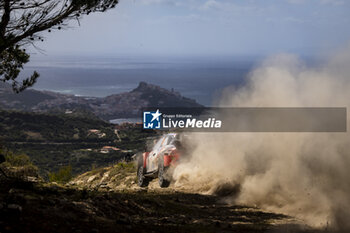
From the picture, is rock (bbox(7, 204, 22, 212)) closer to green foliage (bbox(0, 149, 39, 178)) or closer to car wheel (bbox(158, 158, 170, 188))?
green foliage (bbox(0, 149, 39, 178))

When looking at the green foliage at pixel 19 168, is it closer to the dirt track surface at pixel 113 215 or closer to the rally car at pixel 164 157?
the dirt track surface at pixel 113 215

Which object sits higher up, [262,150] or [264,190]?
[262,150]

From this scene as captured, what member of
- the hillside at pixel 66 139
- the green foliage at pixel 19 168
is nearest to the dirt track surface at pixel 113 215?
the green foliage at pixel 19 168

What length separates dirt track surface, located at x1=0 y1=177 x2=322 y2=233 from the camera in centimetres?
877

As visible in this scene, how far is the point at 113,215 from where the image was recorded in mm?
10789

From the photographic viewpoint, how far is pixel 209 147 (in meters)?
20.0

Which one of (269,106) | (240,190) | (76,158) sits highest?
(269,106)

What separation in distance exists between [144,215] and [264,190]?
505 centimetres

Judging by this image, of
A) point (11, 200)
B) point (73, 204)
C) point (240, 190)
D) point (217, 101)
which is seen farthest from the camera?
point (217, 101)

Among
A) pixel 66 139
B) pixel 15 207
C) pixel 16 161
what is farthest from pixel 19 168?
pixel 66 139

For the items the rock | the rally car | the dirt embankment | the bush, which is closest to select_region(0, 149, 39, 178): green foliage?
the bush

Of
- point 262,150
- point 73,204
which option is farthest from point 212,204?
point 73,204

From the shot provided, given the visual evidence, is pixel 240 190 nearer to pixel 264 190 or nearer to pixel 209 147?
pixel 264 190

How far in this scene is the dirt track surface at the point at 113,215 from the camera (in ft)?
28.8
